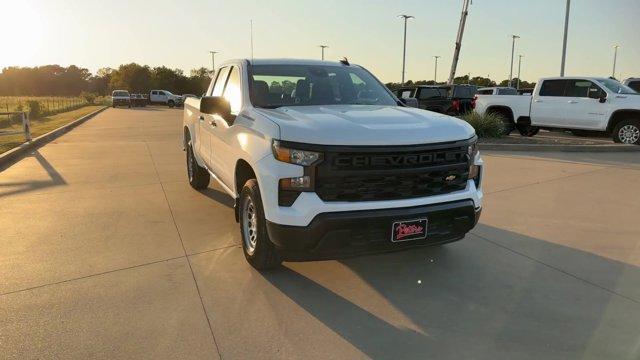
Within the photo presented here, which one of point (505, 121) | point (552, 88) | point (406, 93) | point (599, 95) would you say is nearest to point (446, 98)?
point (406, 93)

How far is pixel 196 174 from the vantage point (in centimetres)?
761

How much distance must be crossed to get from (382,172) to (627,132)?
11.8 m

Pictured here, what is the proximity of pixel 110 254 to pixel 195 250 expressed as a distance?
2.65 ft

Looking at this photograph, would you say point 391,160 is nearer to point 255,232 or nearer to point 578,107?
point 255,232

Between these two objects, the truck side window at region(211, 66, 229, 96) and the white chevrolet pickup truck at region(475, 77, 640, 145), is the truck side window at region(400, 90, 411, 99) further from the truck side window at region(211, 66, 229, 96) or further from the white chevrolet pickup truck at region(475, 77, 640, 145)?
the truck side window at region(211, 66, 229, 96)

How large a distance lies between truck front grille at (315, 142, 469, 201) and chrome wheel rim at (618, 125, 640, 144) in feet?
36.5

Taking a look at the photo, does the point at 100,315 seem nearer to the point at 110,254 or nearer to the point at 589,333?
the point at 110,254

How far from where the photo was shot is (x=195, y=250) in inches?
197

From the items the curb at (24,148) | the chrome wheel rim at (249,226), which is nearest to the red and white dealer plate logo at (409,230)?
the chrome wheel rim at (249,226)

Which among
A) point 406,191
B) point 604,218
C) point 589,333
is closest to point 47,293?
point 406,191

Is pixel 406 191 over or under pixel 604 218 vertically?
over

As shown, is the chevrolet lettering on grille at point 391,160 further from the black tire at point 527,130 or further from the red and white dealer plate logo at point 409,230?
the black tire at point 527,130

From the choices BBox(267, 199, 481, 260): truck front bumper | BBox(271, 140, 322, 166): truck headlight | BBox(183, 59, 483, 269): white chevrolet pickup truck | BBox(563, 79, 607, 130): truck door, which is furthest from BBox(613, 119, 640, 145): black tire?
BBox(271, 140, 322, 166): truck headlight

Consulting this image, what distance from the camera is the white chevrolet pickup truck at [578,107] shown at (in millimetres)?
12742
